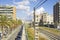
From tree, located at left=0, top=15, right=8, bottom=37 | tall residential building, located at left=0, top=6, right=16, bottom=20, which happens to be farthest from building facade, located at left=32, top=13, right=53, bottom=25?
tree, located at left=0, top=15, right=8, bottom=37

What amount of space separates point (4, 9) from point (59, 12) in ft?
11.5

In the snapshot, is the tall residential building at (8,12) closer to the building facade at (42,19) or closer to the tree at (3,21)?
the tree at (3,21)

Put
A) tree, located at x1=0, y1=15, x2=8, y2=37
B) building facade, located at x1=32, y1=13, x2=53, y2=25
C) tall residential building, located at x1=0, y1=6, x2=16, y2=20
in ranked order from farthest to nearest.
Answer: building facade, located at x1=32, y1=13, x2=53, y2=25, tall residential building, located at x1=0, y1=6, x2=16, y2=20, tree, located at x1=0, y1=15, x2=8, y2=37

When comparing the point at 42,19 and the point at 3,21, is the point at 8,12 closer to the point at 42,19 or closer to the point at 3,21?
the point at 3,21

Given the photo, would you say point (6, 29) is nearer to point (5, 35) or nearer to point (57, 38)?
point (5, 35)

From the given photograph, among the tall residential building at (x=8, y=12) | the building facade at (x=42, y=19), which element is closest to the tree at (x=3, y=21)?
the tall residential building at (x=8, y=12)

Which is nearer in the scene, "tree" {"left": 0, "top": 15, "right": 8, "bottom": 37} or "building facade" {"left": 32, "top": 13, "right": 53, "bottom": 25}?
"tree" {"left": 0, "top": 15, "right": 8, "bottom": 37}

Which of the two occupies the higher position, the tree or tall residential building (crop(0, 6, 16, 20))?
tall residential building (crop(0, 6, 16, 20))

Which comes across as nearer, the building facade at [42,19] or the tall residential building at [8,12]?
the tall residential building at [8,12]

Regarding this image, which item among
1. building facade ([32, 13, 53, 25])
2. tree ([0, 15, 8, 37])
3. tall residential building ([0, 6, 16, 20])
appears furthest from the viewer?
building facade ([32, 13, 53, 25])

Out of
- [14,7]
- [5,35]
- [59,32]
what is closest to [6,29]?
[5,35]

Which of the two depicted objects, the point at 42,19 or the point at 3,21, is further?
the point at 42,19

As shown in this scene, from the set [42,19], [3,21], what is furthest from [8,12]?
[42,19]

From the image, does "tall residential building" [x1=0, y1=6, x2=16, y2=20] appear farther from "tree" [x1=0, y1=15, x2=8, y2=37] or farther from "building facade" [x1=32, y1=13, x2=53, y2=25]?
"building facade" [x1=32, y1=13, x2=53, y2=25]
